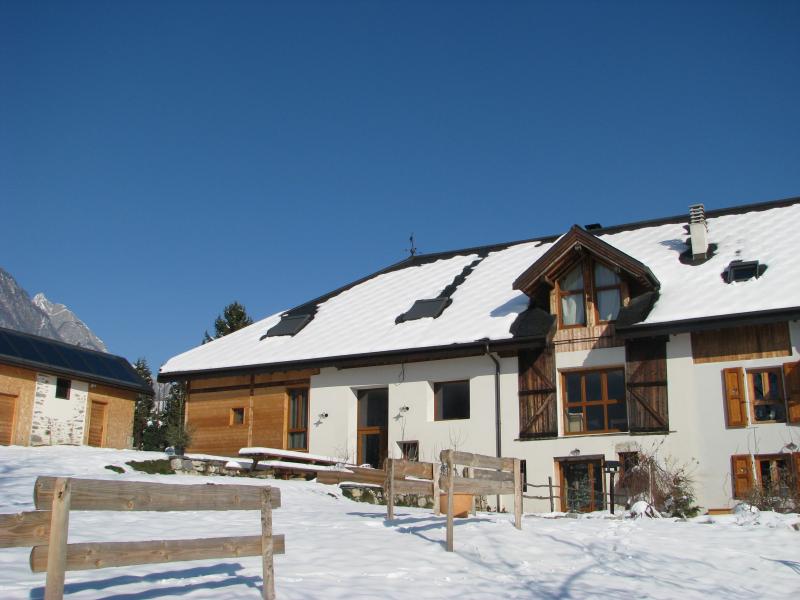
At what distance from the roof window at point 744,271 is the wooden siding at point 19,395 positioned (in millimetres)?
19976

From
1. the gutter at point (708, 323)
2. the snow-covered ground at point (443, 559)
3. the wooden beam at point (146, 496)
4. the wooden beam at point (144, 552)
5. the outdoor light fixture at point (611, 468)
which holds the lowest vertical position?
the snow-covered ground at point (443, 559)

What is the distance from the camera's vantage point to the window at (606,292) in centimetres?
2283

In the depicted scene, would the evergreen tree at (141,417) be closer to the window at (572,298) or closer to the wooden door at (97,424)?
the wooden door at (97,424)

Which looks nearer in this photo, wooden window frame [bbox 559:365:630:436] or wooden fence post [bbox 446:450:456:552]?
wooden fence post [bbox 446:450:456:552]

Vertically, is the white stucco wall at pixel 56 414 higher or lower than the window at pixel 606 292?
lower

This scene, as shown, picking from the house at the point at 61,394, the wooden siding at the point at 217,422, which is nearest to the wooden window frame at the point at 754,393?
the wooden siding at the point at 217,422

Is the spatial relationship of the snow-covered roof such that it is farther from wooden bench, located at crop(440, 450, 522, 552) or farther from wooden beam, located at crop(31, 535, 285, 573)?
wooden beam, located at crop(31, 535, 285, 573)

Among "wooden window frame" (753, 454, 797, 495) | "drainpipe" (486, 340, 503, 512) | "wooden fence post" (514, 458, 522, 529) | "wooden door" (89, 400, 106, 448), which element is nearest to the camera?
"wooden fence post" (514, 458, 522, 529)

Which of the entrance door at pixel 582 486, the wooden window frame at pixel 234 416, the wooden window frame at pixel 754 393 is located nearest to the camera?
the wooden window frame at pixel 754 393

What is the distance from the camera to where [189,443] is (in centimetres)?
2770

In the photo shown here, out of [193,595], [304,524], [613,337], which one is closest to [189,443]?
[613,337]

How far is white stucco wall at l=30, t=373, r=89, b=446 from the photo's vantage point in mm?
27781

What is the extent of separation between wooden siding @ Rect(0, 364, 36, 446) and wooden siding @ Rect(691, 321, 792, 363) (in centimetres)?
1906

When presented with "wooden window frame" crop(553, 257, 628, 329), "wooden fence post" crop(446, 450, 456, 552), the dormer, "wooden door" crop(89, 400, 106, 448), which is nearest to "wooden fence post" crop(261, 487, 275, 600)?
"wooden fence post" crop(446, 450, 456, 552)
